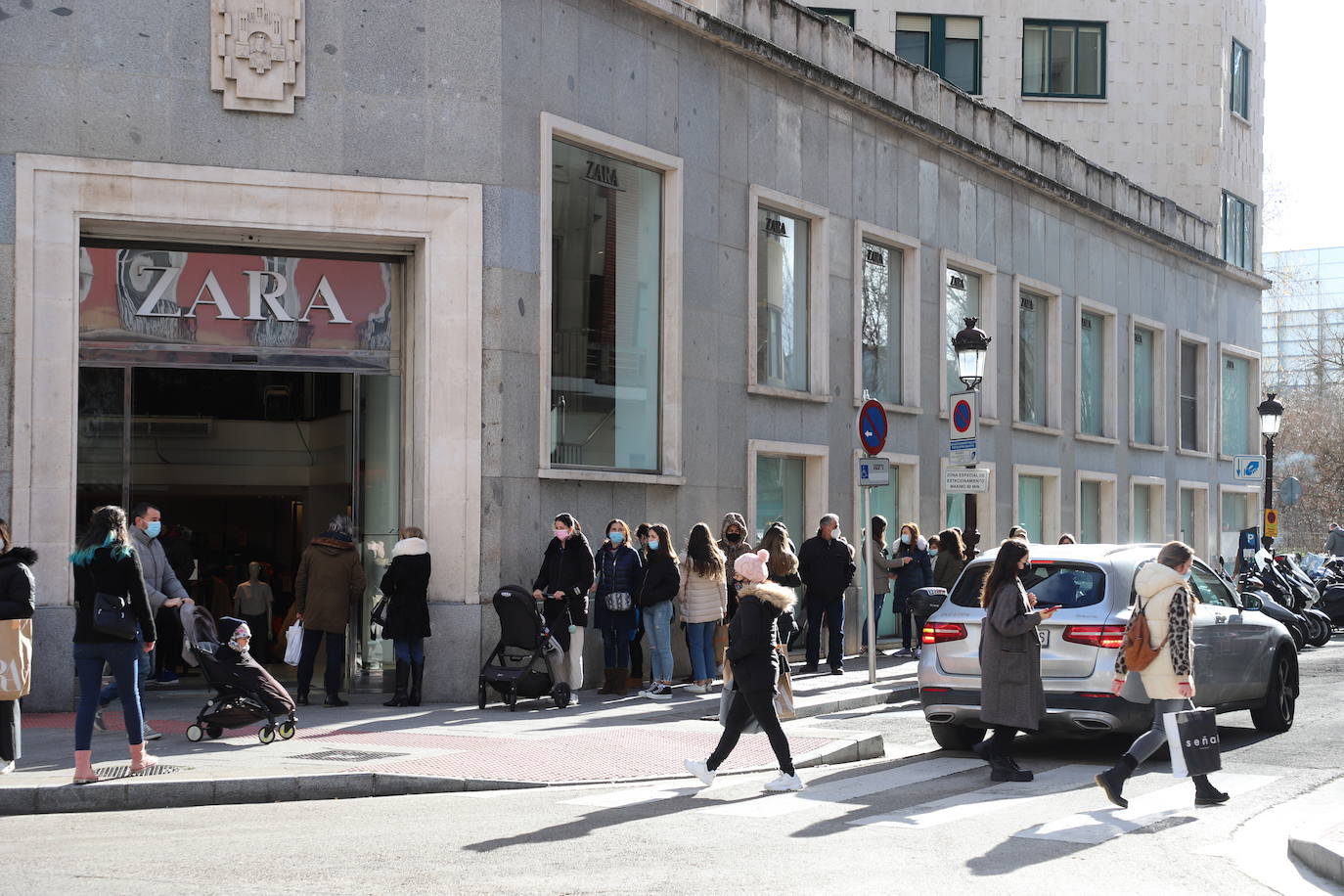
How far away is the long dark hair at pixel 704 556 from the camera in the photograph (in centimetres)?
1586

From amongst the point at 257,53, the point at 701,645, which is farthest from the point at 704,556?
the point at 257,53

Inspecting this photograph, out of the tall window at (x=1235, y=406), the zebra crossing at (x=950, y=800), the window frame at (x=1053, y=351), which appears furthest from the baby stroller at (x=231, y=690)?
the tall window at (x=1235, y=406)

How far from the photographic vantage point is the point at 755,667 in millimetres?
10195

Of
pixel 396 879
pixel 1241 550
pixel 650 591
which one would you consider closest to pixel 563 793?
pixel 396 879

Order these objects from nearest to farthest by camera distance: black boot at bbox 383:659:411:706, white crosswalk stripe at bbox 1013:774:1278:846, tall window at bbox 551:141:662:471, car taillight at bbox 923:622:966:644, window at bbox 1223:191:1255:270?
white crosswalk stripe at bbox 1013:774:1278:846
car taillight at bbox 923:622:966:644
black boot at bbox 383:659:411:706
tall window at bbox 551:141:662:471
window at bbox 1223:191:1255:270

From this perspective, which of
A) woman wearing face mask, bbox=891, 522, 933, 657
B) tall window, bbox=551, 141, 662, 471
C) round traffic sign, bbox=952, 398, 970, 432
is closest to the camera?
tall window, bbox=551, 141, 662, 471

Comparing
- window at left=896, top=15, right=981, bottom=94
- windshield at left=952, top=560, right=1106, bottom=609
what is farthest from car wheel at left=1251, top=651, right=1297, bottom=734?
window at left=896, top=15, right=981, bottom=94

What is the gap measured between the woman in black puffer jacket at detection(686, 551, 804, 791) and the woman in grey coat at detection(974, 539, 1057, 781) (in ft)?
4.91

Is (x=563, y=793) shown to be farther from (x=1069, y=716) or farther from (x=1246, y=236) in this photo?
(x=1246, y=236)

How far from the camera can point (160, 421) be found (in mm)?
16875

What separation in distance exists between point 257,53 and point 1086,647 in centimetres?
934

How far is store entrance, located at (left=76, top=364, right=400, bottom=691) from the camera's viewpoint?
599 inches

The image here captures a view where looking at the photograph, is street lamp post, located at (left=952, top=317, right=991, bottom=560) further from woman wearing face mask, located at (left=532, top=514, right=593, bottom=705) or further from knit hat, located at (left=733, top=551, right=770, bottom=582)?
knit hat, located at (left=733, top=551, right=770, bottom=582)

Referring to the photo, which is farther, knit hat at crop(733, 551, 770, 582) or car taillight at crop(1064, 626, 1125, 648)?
car taillight at crop(1064, 626, 1125, 648)
